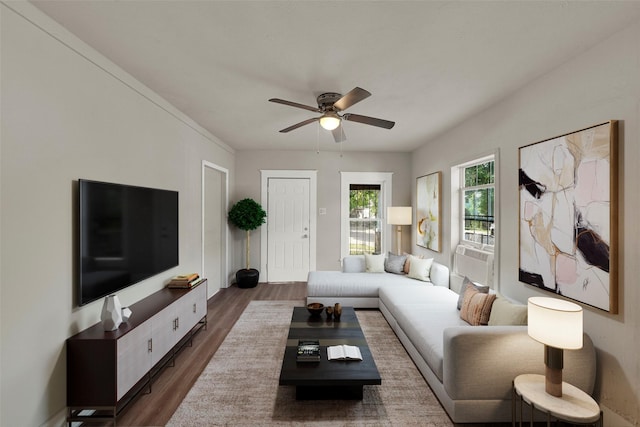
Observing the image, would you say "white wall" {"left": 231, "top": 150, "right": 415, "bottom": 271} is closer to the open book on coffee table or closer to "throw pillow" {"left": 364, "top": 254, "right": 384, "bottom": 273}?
"throw pillow" {"left": 364, "top": 254, "right": 384, "bottom": 273}

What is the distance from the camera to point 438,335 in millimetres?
2479

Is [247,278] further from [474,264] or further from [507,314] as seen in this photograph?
[507,314]

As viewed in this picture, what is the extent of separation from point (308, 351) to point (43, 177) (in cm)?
210

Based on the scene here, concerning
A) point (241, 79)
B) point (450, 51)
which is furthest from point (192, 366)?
point (450, 51)

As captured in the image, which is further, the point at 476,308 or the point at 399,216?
the point at 399,216

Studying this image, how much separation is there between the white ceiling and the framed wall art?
5.24 ft

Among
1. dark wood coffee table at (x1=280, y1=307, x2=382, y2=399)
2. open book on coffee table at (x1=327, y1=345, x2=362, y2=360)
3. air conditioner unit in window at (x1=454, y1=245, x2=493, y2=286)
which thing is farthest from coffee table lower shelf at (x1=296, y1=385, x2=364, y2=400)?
air conditioner unit in window at (x1=454, y1=245, x2=493, y2=286)

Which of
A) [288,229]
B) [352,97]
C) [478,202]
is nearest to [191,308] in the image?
[352,97]

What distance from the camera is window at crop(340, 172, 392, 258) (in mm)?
5906

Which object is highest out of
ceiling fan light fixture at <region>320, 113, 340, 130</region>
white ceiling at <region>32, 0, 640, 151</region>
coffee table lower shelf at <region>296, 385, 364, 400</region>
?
white ceiling at <region>32, 0, 640, 151</region>

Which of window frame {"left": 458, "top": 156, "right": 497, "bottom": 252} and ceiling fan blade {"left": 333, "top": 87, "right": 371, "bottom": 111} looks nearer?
ceiling fan blade {"left": 333, "top": 87, "right": 371, "bottom": 111}

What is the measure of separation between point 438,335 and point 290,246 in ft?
12.3

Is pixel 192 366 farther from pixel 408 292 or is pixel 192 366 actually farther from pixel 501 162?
pixel 501 162

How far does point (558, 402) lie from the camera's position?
1659 mm
